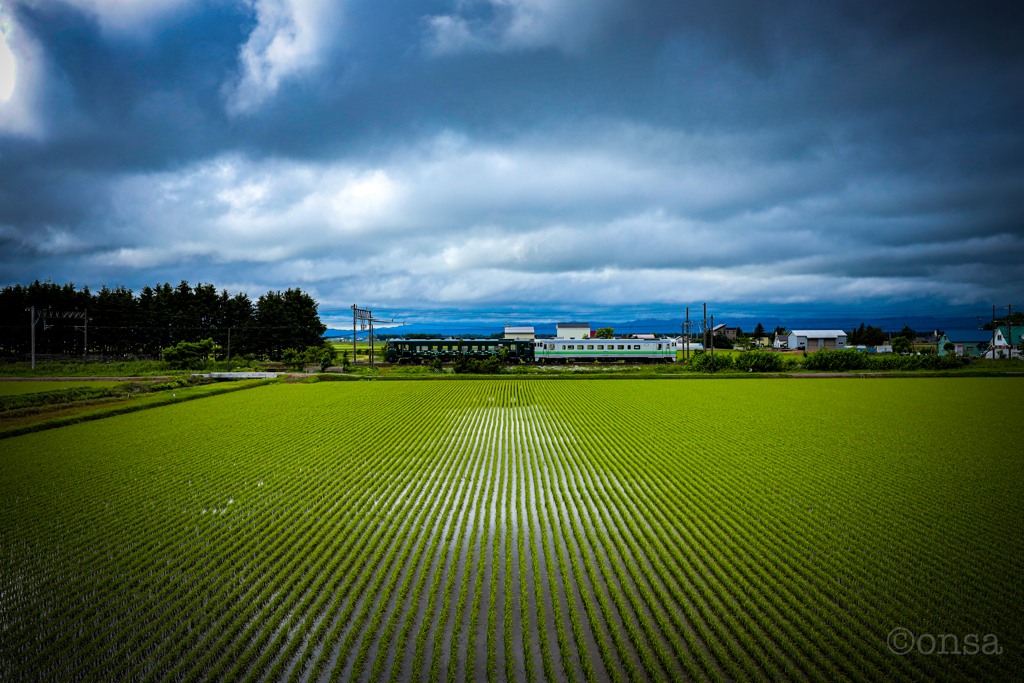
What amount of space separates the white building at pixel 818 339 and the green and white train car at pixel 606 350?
4779 centimetres

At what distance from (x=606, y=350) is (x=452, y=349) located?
1849 centimetres

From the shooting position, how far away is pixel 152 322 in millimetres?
56969

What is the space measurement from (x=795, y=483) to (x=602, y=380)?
2780 cm

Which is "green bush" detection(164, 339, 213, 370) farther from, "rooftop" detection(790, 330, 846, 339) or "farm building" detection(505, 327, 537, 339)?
"rooftop" detection(790, 330, 846, 339)

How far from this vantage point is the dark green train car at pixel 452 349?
5250cm

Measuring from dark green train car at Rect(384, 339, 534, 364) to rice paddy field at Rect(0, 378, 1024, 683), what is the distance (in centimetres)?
3544

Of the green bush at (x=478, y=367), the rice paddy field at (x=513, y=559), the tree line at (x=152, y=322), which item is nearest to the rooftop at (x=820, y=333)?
the green bush at (x=478, y=367)

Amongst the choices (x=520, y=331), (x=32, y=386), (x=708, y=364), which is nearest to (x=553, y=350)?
(x=708, y=364)

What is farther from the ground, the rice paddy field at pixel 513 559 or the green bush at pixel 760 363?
the green bush at pixel 760 363

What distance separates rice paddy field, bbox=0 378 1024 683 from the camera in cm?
540

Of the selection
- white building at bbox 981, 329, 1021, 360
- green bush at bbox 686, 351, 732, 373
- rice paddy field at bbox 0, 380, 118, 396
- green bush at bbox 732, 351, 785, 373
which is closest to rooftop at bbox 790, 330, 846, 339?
white building at bbox 981, 329, 1021, 360

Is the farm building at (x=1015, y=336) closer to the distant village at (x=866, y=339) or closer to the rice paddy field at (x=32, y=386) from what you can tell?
the distant village at (x=866, y=339)

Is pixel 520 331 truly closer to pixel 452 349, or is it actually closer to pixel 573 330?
pixel 573 330

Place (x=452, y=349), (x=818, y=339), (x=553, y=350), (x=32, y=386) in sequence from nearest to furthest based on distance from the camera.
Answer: (x=32, y=386), (x=452, y=349), (x=553, y=350), (x=818, y=339)
